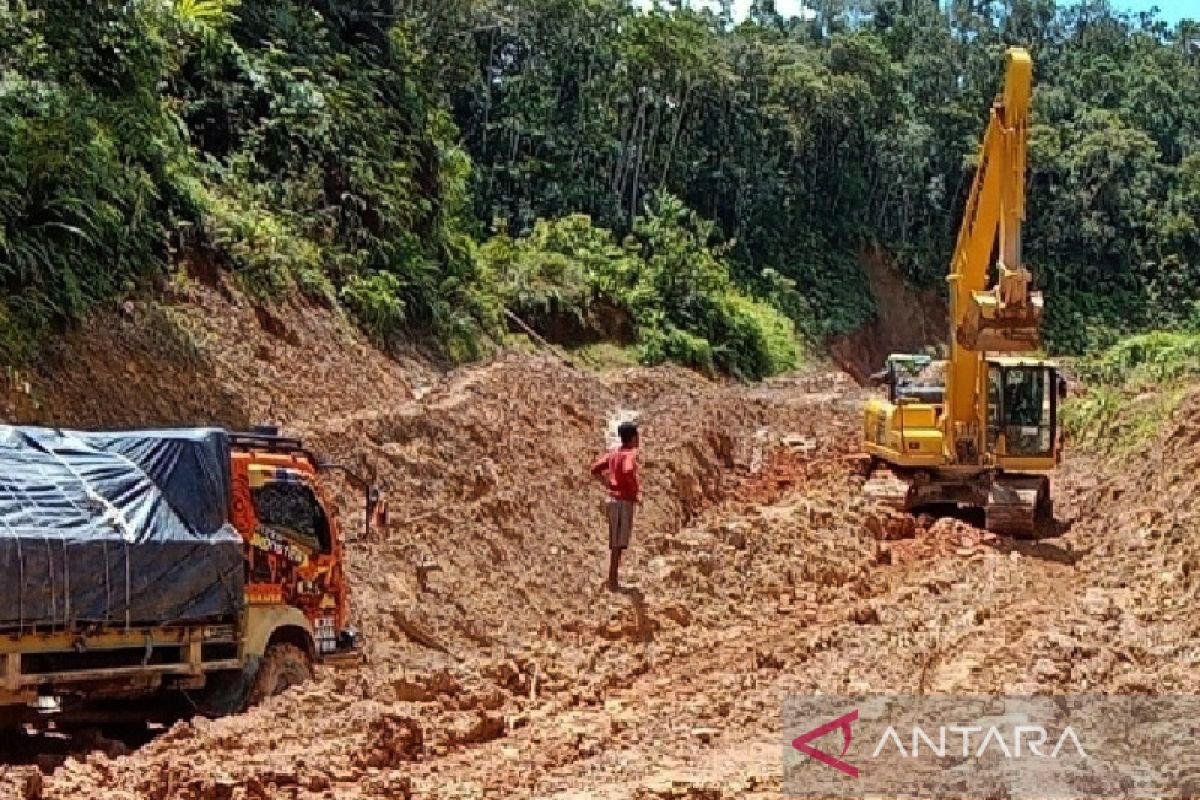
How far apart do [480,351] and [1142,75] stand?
71.3 m

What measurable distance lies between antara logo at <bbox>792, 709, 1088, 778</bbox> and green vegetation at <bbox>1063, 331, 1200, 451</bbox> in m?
11.9

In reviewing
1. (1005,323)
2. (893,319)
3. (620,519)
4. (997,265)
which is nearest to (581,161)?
(893,319)

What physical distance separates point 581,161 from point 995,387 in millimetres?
40306

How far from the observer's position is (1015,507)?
1750cm

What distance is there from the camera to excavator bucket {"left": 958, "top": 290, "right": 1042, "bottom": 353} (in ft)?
52.6

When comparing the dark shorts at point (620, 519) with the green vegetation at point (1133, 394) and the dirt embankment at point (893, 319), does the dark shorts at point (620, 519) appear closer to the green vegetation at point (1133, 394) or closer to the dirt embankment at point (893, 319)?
the green vegetation at point (1133, 394)

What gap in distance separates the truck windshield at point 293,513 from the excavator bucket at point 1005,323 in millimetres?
9144

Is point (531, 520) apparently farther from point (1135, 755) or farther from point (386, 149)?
point (386, 149)

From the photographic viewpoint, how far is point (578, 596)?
14352mm

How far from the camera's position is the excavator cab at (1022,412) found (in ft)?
58.5

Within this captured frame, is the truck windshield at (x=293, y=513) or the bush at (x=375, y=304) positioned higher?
the bush at (x=375, y=304)

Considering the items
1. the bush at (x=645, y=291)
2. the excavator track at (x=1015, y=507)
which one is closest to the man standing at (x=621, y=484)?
the excavator track at (x=1015, y=507)

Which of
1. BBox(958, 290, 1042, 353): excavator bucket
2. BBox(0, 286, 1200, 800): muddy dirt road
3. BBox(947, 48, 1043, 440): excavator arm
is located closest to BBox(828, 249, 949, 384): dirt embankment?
BBox(0, 286, 1200, 800): muddy dirt road

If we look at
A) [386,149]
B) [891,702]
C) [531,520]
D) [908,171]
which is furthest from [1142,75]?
[891,702]
